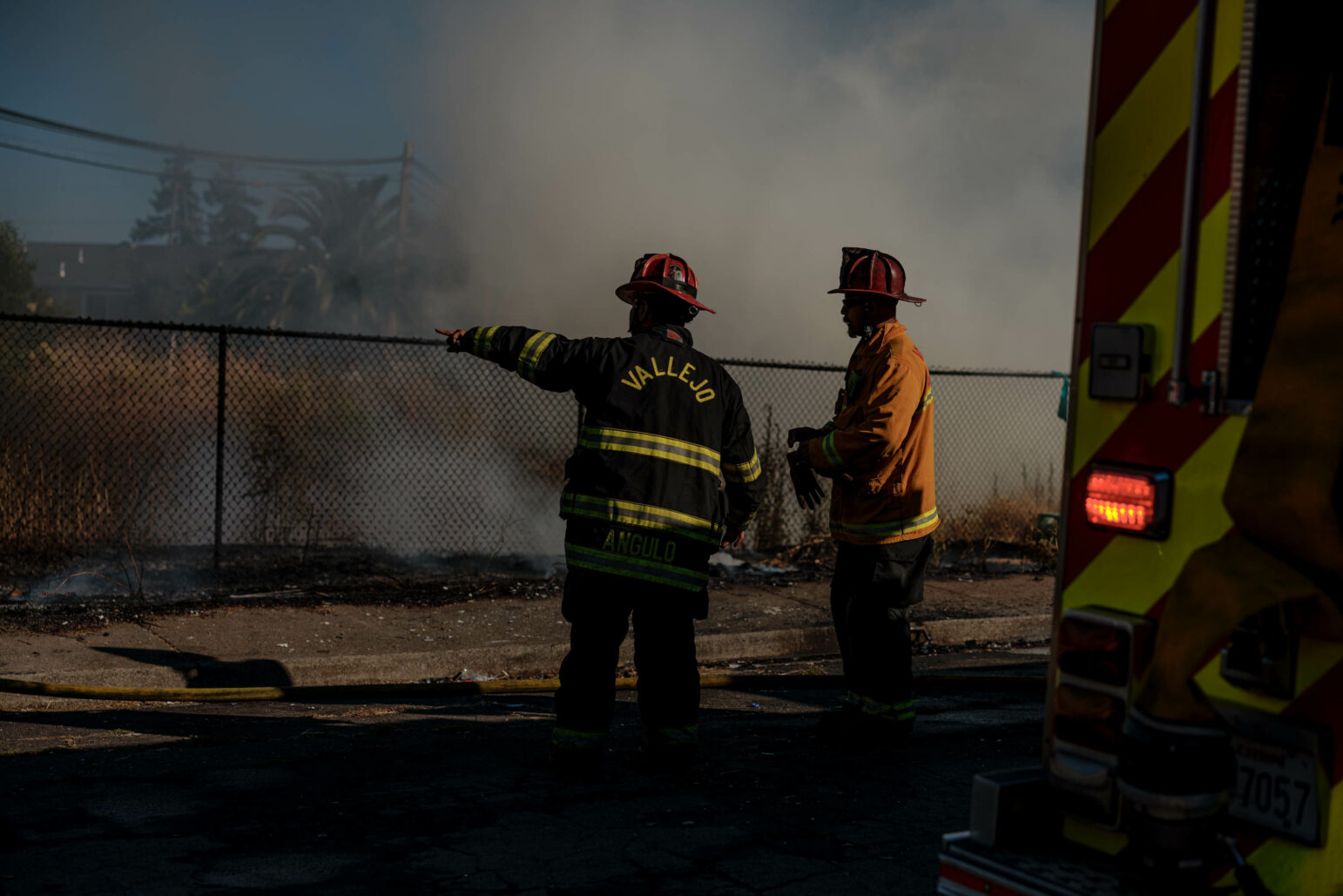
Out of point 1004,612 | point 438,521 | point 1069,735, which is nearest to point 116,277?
point 438,521

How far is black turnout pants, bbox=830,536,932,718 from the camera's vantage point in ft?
16.3

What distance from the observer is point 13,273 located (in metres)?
27.4

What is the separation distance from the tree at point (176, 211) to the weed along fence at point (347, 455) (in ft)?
120

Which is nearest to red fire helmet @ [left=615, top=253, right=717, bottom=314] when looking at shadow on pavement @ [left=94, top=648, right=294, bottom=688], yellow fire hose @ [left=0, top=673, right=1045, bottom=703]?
yellow fire hose @ [left=0, top=673, right=1045, bottom=703]

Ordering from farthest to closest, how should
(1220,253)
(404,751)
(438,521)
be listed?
1. (438,521)
2. (404,751)
3. (1220,253)

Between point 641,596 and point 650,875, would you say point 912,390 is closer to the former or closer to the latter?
point 641,596

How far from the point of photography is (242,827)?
12.5ft

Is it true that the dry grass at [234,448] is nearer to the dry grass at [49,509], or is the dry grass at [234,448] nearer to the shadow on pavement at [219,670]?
the dry grass at [49,509]

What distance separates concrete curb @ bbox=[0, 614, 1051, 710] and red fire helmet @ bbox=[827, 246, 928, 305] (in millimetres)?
2750

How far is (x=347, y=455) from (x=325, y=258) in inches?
826

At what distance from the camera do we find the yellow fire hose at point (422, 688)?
220 inches

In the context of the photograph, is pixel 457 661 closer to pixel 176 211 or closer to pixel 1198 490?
pixel 1198 490

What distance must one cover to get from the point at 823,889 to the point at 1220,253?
A: 2038 millimetres

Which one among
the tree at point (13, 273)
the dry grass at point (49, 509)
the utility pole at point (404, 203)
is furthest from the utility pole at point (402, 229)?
the dry grass at point (49, 509)
